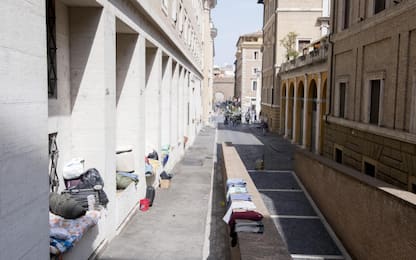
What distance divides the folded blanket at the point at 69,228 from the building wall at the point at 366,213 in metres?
5.90

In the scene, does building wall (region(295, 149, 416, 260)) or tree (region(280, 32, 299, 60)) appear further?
tree (region(280, 32, 299, 60))

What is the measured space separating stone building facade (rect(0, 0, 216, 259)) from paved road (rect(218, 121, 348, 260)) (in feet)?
14.7

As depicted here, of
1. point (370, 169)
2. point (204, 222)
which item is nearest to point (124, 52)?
point (204, 222)

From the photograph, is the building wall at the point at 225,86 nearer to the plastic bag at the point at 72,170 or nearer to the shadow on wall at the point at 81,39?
the shadow on wall at the point at 81,39

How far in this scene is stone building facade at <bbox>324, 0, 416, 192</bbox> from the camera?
452 inches

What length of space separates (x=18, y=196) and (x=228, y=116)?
50.3 metres

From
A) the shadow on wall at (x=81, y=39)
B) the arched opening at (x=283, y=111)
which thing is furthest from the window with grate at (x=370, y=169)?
the arched opening at (x=283, y=111)

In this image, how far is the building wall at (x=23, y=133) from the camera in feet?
16.3

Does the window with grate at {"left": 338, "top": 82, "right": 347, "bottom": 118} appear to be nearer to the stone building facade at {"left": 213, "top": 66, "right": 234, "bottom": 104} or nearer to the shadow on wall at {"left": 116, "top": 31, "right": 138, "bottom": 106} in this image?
the shadow on wall at {"left": 116, "top": 31, "right": 138, "bottom": 106}

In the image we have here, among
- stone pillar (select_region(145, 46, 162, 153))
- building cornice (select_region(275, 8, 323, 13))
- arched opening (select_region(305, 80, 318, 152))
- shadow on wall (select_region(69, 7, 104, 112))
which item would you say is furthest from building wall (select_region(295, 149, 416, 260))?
building cornice (select_region(275, 8, 323, 13))

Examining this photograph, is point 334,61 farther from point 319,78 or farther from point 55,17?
point 55,17

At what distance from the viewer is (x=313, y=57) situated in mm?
25344

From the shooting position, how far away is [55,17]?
8469 millimetres

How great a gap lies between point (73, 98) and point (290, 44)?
1091 inches
